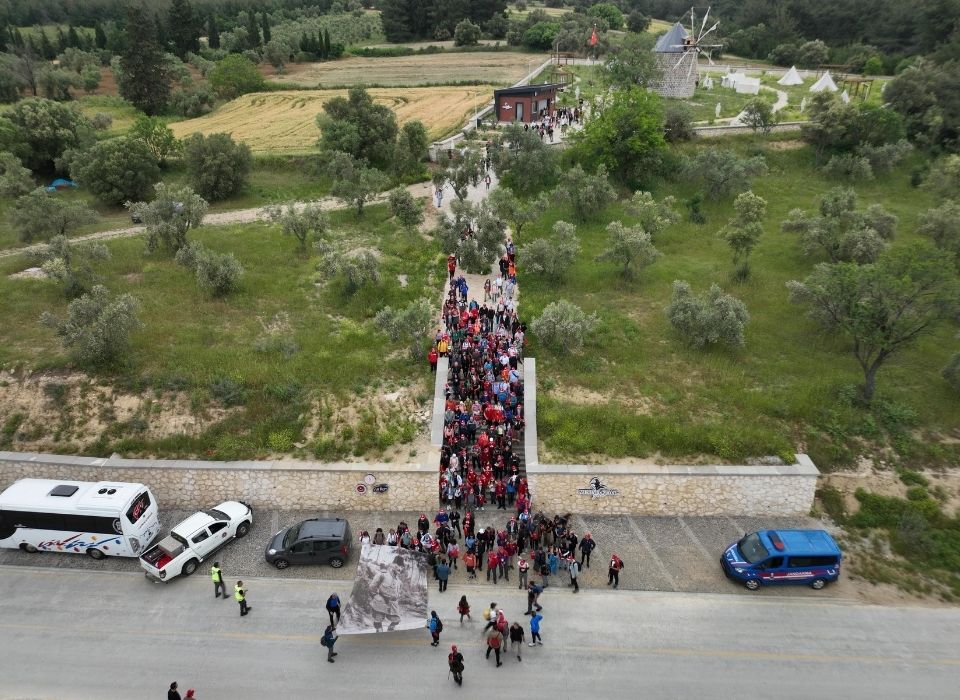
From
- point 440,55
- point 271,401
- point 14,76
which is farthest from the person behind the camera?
point 440,55

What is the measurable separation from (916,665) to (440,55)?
96.2 metres

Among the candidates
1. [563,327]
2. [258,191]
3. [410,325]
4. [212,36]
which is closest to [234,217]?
[258,191]

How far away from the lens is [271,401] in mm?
22406

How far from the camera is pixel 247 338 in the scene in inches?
1037

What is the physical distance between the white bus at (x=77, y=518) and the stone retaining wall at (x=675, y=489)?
12.3 metres

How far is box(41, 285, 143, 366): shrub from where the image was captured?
22688 millimetres

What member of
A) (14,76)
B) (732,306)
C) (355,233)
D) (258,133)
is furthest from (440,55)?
(732,306)

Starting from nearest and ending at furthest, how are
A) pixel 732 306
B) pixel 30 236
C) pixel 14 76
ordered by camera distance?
pixel 732 306 → pixel 30 236 → pixel 14 76

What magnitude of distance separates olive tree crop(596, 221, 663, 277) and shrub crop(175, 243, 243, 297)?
18943 mm

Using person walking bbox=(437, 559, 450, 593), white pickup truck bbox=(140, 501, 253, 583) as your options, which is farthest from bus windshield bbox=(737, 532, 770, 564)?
white pickup truck bbox=(140, 501, 253, 583)

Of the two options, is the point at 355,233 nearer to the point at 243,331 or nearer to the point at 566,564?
the point at 243,331

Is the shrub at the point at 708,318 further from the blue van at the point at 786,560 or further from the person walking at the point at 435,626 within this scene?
the person walking at the point at 435,626

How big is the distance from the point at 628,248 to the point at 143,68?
5857 centimetres

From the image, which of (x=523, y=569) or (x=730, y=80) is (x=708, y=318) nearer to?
(x=523, y=569)
